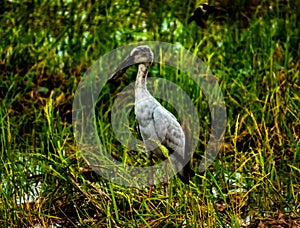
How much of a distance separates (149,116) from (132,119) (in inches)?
51.7

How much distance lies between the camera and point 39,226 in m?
2.70

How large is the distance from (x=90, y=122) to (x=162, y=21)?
3.52 feet

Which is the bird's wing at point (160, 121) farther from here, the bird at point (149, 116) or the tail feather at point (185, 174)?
the tail feather at point (185, 174)

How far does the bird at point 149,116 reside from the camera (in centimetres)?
238

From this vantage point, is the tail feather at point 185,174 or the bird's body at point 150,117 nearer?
the bird's body at point 150,117

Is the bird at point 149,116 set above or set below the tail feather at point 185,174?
above

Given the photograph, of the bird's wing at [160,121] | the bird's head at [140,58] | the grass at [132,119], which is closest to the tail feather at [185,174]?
the grass at [132,119]

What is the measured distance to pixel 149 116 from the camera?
2.39 m

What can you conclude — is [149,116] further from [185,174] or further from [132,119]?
[132,119]

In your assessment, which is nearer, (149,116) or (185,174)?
(149,116)

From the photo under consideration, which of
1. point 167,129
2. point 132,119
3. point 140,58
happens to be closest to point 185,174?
point 167,129

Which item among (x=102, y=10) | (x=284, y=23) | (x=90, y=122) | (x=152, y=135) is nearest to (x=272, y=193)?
(x=152, y=135)

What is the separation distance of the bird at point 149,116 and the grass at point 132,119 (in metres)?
0.18

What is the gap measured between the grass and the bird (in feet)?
0.58
